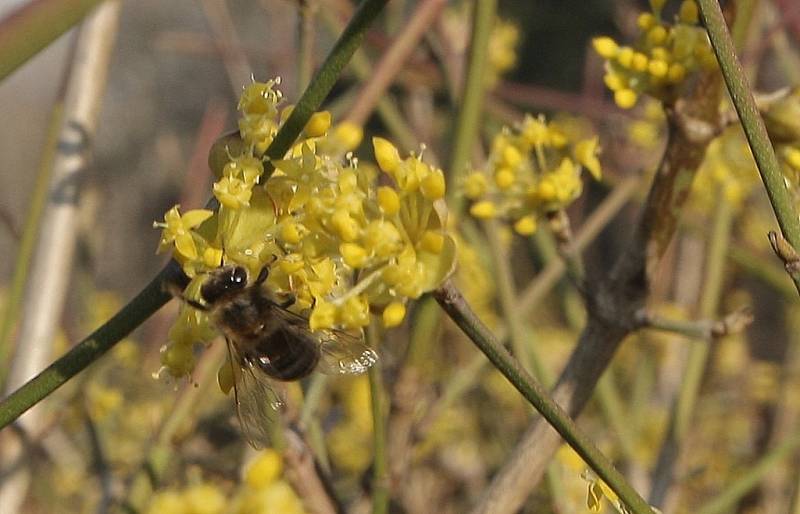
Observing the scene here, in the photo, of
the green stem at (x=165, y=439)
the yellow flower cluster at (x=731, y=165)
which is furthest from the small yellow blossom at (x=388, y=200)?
the yellow flower cluster at (x=731, y=165)

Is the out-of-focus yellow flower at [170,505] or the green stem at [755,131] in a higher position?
the green stem at [755,131]

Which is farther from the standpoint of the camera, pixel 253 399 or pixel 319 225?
pixel 253 399

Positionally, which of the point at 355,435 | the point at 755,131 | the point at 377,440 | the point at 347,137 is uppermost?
the point at 755,131

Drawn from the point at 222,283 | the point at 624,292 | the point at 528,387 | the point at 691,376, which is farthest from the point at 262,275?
the point at 691,376

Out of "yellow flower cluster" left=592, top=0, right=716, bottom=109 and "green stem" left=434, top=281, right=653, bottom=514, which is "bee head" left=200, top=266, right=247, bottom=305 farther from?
"yellow flower cluster" left=592, top=0, right=716, bottom=109

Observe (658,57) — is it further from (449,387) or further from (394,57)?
(449,387)

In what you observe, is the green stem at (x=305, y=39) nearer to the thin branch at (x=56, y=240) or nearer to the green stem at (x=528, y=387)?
the thin branch at (x=56, y=240)
